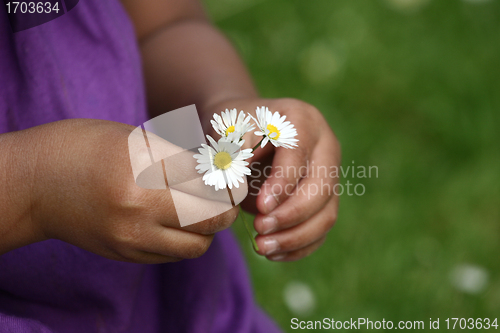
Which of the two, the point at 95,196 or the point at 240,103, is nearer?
the point at 95,196

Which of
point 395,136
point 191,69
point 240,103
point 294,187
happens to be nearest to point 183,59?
point 191,69

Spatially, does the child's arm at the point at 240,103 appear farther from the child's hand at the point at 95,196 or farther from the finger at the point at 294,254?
the child's hand at the point at 95,196

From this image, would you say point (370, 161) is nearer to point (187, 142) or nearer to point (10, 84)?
point (187, 142)

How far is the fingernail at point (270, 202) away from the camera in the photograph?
48cm

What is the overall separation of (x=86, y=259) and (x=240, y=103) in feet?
0.86

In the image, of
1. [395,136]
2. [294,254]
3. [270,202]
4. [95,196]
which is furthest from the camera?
[395,136]

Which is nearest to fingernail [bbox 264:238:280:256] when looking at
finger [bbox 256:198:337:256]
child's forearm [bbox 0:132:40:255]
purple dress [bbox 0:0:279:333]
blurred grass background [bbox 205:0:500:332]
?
finger [bbox 256:198:337:256]

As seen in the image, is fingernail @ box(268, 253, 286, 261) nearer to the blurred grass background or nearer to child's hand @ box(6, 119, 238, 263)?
child's hand @ box(6, 119, 238, 263)

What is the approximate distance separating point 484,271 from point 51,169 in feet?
3.34

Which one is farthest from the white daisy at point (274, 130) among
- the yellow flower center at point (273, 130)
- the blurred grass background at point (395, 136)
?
the blurred grass background at point (395, 136)

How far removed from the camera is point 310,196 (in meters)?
0.53

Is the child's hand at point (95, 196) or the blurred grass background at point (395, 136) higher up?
the child's hand at point (95, 196)

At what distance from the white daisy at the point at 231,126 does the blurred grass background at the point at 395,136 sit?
0.71 meters

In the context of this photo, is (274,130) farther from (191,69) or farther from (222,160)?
(191,69)
